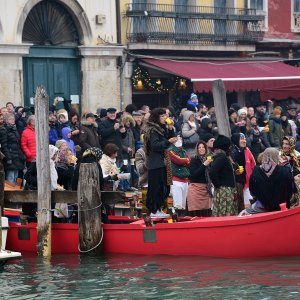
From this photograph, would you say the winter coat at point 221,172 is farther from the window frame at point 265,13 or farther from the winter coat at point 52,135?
the window frame at point 265,13

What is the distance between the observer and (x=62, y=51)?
1421 inches

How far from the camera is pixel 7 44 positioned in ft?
112

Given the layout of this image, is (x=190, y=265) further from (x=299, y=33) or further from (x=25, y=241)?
(x=299, y=33)

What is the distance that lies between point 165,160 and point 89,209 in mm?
1459

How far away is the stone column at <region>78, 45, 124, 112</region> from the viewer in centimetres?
3650

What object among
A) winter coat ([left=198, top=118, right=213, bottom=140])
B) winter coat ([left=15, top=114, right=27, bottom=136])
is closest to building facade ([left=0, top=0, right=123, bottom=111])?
winter coat ([left=198, top=118, right=213, bottom=140])

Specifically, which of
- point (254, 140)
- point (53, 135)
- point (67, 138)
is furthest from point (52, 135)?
point (254, 140)

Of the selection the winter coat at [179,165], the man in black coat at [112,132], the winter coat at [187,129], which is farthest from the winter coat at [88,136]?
the winter coat at [179,165]

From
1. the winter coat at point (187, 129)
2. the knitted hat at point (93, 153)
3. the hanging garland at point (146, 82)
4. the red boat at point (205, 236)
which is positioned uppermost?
the hanging garland at point (146, 82)

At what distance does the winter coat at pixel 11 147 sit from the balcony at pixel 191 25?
461 inches

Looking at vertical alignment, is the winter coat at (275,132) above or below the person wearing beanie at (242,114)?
below

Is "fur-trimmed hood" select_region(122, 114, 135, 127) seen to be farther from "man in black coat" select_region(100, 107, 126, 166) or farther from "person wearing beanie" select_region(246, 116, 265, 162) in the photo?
"person wearing beanie" select_region(246, 116, 265, 162)

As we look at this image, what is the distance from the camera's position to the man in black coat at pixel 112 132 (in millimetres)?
28312

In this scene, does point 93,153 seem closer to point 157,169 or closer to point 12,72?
point 157,169
